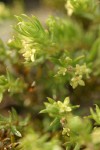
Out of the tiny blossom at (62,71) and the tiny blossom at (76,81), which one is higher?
the tiny blossom at (62,71)

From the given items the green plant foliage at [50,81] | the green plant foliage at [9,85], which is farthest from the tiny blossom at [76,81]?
the green plant foliage at [9,85]

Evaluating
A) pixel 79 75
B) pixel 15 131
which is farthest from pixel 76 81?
pixel 15 131

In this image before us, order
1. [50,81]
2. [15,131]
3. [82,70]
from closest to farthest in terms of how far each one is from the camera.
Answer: [15,131]
[82,70]
[50,81]

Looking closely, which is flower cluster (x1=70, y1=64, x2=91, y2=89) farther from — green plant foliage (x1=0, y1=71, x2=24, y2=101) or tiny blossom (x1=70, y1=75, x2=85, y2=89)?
green plant foliage (x1=0, y1=71, x2=24, y2=101)

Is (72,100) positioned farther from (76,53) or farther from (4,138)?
(4,138)

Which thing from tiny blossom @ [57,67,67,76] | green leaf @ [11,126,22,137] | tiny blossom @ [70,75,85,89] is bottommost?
green leaf @ [11,126,22,137]

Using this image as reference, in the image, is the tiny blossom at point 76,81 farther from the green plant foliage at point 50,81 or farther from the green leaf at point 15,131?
the green leaf at point 15,131

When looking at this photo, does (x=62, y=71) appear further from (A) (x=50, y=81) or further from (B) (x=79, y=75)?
(A) (x=50, y=81)

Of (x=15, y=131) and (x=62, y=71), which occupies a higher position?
(x=62, y=71)

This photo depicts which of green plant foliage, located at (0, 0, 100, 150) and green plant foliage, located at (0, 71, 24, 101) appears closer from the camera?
green plant foliage, located at (0, 0, 100, 150)

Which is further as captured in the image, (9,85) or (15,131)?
(9,85)

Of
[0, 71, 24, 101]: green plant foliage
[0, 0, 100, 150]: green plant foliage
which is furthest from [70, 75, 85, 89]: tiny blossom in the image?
[0, 71, 24, 101]: green plant foliage
